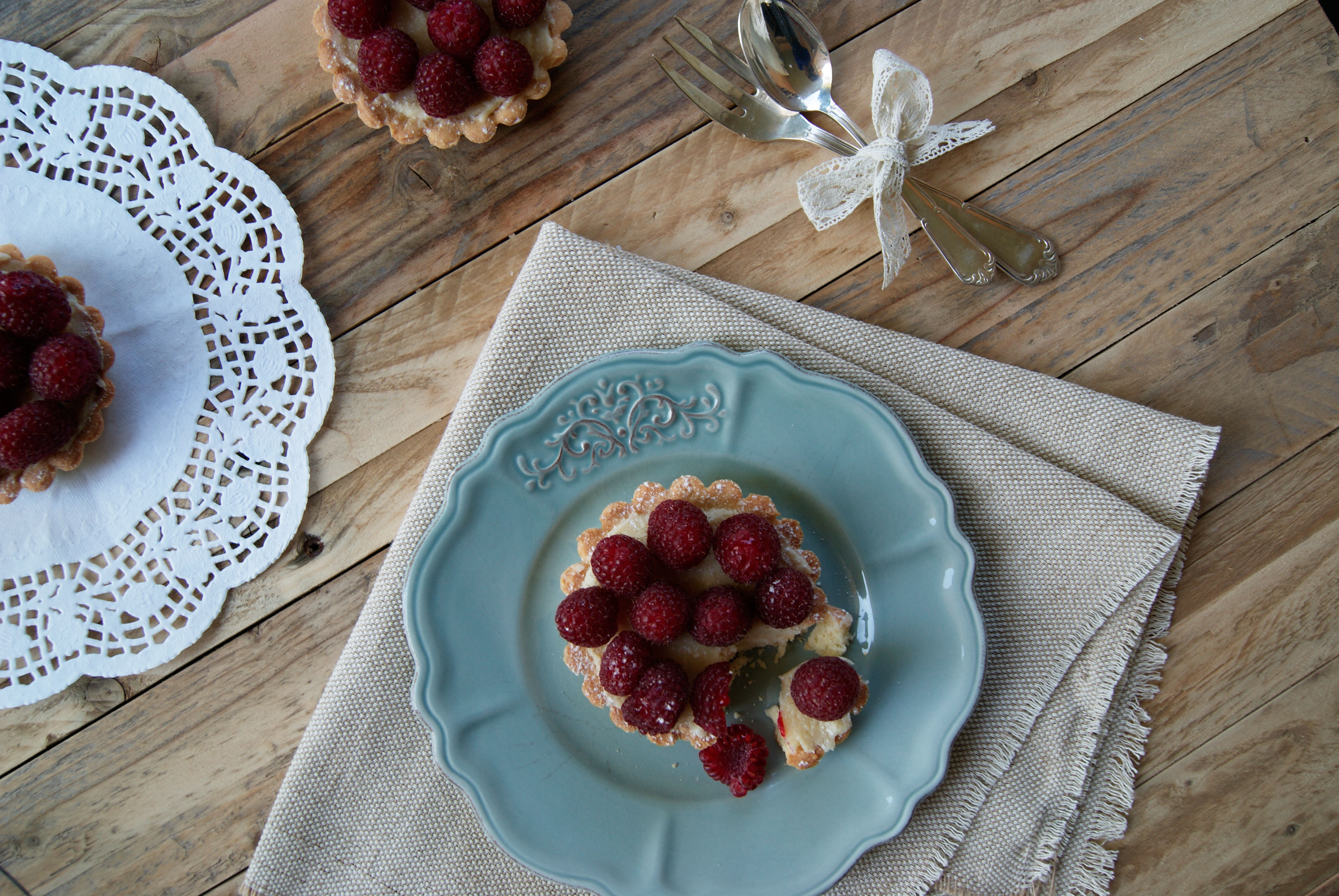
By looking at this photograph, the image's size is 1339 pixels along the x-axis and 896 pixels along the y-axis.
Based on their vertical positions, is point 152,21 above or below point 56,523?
above

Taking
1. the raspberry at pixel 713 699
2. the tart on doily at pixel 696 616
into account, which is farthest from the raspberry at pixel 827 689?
the raspberry at pixel 713 699

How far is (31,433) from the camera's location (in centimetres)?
117

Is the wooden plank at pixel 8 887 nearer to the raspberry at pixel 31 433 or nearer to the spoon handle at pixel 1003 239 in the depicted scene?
the raspberry at pixel 31 433

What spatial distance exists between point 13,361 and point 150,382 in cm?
19

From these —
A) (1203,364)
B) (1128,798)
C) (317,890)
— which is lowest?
(317,890)

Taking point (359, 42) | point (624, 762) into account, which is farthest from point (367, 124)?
point (624, 762)

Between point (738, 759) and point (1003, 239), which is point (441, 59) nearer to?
point (1003, 239)

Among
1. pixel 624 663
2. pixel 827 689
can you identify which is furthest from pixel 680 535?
pixel 827 689

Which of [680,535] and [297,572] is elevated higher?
[680,535]

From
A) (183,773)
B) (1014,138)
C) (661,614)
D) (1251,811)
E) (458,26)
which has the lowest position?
(183,773)

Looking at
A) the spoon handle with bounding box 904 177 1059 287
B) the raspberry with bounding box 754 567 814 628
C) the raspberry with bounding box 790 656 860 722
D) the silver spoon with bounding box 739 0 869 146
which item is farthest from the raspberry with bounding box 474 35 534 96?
the raspberry with bounding box 790 656 860 722

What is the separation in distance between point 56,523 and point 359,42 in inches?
38.5

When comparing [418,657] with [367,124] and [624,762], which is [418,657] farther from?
[367,124]

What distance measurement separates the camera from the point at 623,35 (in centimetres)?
137
